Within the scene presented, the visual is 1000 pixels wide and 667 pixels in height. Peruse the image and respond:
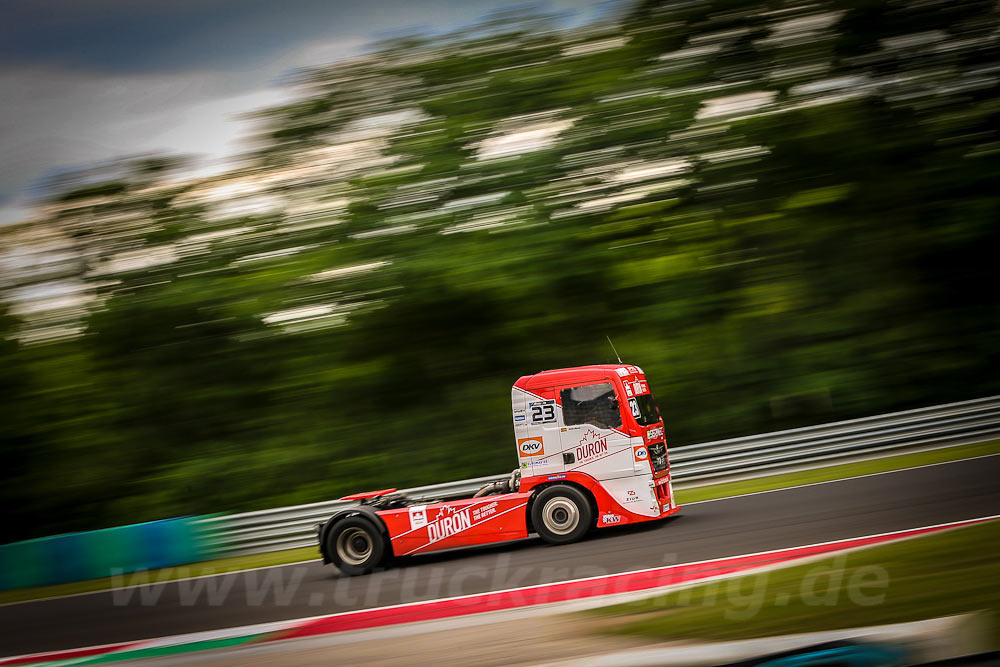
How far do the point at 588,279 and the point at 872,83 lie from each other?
7.39 m

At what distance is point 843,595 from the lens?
600 centimetres

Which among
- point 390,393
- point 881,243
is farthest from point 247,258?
point 881,243

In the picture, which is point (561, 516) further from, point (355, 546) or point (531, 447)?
point (355, 546)

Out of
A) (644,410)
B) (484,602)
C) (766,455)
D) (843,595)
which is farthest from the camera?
(766,455)

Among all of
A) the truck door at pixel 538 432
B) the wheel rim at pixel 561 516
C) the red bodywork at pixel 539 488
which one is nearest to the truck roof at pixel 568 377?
the red bodywork at pixel 539 488

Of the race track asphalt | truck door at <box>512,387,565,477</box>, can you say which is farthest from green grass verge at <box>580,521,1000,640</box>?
truck door at <box>512,387,565,477</box>

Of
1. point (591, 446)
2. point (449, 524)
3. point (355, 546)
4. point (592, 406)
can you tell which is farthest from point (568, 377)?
point (355, 546)

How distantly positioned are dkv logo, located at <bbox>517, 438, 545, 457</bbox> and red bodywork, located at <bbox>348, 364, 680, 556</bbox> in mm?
45

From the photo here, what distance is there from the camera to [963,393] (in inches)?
Result: 698

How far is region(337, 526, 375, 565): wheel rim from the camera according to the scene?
11.2 meters

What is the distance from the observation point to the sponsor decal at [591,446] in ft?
35.1

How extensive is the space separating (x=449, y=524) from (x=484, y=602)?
263 cm

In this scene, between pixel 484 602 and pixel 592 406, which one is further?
pixel 592 406

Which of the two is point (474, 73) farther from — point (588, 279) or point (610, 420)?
point (610, 420)
